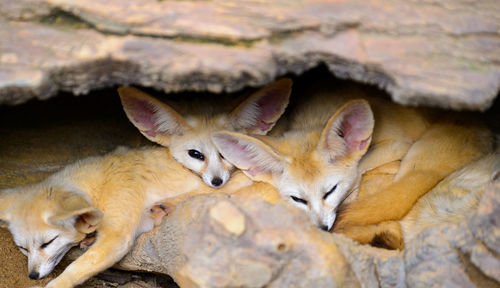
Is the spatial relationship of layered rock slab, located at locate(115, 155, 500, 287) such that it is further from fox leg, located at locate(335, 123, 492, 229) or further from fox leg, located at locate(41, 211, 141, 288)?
fox leg, located at locate(41, 211, 141, 288)

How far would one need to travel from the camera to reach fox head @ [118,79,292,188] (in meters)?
3.50

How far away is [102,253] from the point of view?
10.0 feet

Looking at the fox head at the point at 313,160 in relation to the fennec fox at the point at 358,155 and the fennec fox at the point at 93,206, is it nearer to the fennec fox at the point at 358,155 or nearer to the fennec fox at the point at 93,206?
the fennec fox at the point at 358,155

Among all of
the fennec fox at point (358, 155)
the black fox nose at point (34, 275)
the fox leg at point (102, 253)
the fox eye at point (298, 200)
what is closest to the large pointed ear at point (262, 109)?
the fennec fox at point (358, 155)

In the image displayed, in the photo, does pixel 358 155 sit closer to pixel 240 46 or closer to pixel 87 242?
pixel 240 46

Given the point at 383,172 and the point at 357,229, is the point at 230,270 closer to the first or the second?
the point at 357,229

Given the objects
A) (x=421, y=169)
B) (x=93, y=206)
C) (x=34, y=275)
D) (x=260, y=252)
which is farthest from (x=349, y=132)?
(x=34, y=275)

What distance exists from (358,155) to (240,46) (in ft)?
4.67

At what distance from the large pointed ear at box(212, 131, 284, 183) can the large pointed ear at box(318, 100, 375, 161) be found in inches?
13.4

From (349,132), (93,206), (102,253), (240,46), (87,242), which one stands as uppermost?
(240,46)

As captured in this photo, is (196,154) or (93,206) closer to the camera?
(93,206)

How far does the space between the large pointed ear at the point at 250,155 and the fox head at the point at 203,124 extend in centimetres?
17

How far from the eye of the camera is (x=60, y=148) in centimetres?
Result: 399

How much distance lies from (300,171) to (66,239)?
153 cm
